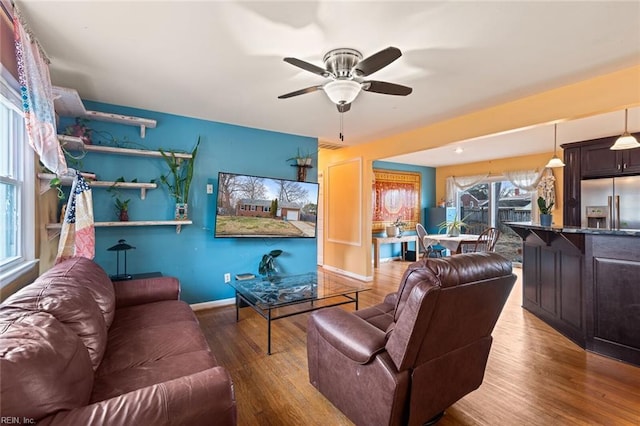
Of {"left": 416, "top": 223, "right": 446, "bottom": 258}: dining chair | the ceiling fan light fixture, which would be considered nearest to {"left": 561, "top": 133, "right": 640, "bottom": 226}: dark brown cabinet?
{"left": 416, "top": 223, "right": 446, "bottom": 258}: dining chair

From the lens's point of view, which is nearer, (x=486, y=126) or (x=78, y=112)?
(x=78, y=112)

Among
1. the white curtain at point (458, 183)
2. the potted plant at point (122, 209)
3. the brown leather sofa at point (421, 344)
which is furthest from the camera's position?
the white curtain at point (458, 183)

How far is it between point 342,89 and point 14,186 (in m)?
2.47

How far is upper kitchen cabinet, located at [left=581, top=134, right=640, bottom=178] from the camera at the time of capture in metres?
4.50

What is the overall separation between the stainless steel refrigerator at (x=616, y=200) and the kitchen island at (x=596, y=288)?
8.76ft

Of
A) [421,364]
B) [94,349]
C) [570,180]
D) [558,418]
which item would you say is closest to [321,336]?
[421,364]

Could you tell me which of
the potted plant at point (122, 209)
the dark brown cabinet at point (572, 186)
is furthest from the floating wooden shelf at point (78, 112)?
the dark brown cabinet at point (572, 186)

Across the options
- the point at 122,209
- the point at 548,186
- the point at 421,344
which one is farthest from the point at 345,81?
the point at 548,186

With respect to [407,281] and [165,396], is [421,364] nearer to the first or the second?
[407,281]

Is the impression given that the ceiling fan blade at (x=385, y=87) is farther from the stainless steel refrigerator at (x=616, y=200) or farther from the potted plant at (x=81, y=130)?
the stainless steel refrigerator at (x=616, y=200)

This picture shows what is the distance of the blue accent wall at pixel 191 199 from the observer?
3229mm

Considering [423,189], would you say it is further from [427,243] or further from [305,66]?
[305,66]

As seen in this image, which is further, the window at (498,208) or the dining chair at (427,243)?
the window at (498,208)

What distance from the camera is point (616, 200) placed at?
4.60m
